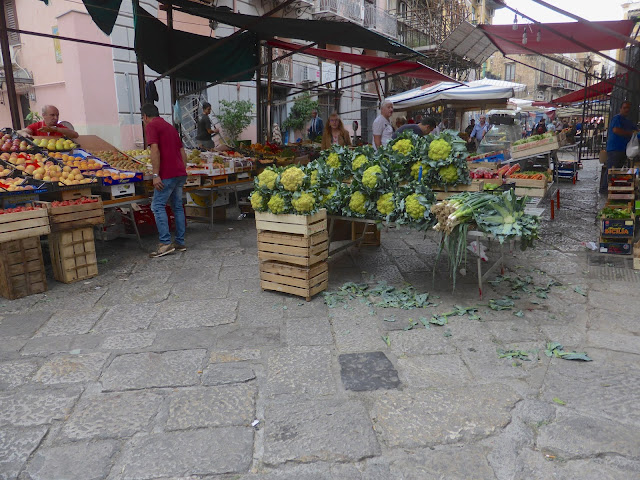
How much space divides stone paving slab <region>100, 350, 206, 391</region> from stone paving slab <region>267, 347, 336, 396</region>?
1.70 ft

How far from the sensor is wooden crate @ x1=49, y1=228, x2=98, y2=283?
5051 mm

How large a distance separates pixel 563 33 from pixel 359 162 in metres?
5.99

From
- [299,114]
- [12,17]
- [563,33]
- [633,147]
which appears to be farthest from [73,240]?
[299,114]

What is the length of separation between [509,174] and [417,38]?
2488cm

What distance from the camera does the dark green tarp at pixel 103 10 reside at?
6.36 m

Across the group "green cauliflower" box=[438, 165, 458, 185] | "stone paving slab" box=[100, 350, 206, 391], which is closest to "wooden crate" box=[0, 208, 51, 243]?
"stone paving slab" box=[100, 350, 206, 391]

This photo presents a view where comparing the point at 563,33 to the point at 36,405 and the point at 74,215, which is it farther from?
the point at 36,405

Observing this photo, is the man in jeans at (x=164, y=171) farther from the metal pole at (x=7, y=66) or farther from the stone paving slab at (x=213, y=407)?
the stone paving slab at (x=213, y=407)

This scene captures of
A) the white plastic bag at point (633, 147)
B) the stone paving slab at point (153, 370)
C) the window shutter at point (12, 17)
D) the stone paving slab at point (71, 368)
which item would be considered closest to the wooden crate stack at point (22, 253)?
the stone paving slab at point (71, 368)

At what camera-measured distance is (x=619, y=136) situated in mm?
8641

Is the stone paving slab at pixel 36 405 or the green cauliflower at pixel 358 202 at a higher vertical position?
the green cauliflower at pixel 358 202

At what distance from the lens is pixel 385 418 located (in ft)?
8.62

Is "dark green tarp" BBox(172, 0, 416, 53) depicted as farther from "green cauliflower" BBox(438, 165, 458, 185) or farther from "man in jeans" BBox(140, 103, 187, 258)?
"green cauliflower" BBox(438, 165, 458, 185)

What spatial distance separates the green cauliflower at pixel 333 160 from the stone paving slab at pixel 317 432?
2.75 m
